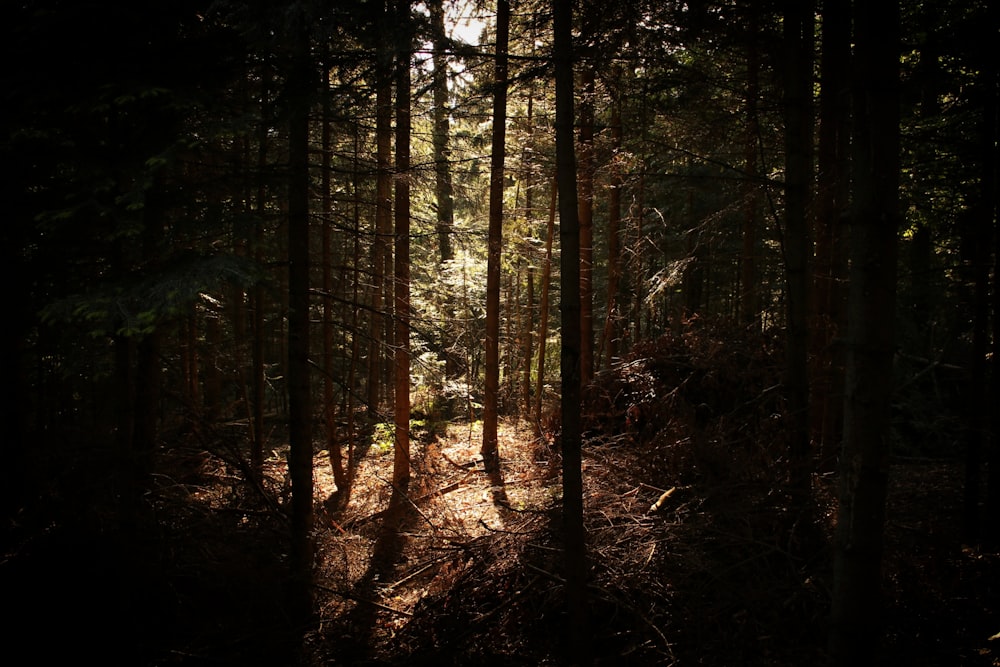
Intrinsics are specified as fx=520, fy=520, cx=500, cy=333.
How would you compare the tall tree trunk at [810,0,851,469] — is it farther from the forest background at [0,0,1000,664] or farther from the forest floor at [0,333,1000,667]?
the forest floor at [0,333,1000,667]

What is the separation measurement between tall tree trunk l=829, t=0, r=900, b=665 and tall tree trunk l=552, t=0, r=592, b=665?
2304mm

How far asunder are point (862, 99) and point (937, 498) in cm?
681

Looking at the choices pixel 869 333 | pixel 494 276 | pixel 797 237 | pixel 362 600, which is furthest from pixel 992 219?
pixel 362 600

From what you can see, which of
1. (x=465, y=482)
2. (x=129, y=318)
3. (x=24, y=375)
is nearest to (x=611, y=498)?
(x=465, y=482)

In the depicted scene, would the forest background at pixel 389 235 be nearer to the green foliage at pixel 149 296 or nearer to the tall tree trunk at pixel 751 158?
the green foliage at pixel 149 296

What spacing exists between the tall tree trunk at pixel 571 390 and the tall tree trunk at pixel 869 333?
2304 millimetres

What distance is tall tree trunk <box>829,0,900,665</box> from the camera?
131 inches

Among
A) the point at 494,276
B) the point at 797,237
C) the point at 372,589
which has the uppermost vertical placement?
the point at 797,237

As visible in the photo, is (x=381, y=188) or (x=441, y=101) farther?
(x=381, y=188)

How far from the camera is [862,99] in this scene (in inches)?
133

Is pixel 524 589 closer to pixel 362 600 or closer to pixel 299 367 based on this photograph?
pixel 362 600

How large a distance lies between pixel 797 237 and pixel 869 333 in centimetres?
300

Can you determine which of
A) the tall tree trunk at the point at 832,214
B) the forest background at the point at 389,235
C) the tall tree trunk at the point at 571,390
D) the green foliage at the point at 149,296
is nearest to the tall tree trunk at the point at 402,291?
the forest background at the point at 389,235

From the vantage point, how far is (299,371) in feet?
22.1
